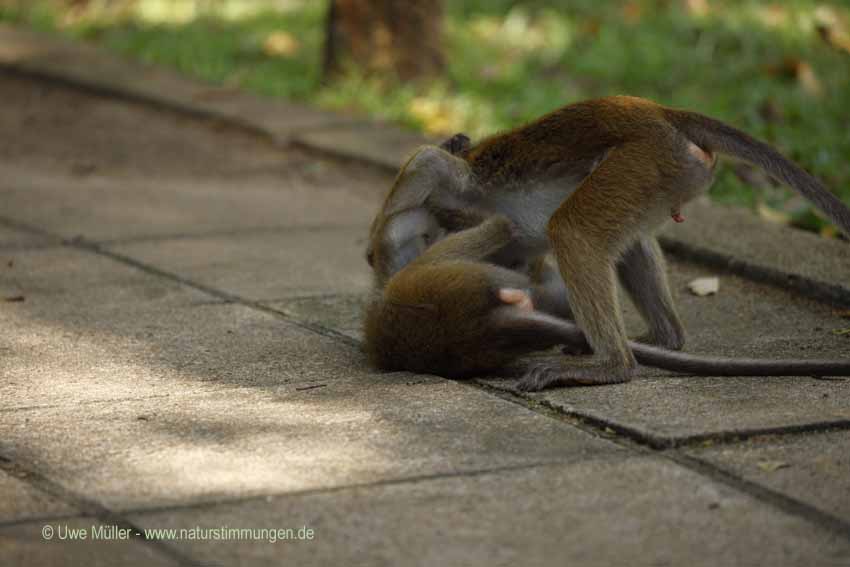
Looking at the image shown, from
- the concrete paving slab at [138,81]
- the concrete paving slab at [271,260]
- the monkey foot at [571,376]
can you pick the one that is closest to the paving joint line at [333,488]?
the monkey foot at [571,376]

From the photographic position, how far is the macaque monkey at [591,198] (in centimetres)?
488

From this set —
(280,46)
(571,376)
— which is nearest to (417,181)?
(571,376)

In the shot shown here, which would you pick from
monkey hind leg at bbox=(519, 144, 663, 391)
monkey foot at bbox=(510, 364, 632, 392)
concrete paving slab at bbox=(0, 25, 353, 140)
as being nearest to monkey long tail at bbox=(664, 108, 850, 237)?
monkey hind leg at bbox=(519, 144, 663, 391)

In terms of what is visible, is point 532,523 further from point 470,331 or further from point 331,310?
point 331,310

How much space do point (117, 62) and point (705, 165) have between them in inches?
274

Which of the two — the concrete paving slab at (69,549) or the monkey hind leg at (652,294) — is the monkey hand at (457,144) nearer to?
the monkey hind leg at (652,294)

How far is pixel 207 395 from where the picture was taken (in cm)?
479

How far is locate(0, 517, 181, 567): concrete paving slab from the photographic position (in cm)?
342

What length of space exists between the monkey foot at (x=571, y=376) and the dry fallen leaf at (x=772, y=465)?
0.87 metres

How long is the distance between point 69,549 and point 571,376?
189 centimetres

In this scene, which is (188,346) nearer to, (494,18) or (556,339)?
(556,339)

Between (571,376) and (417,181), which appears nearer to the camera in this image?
(571,376)

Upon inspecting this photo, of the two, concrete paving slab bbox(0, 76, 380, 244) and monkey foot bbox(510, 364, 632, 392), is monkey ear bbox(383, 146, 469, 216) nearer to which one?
monkey foot bbox(510, 364, 632, 392)

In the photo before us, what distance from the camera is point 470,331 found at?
493 cm
